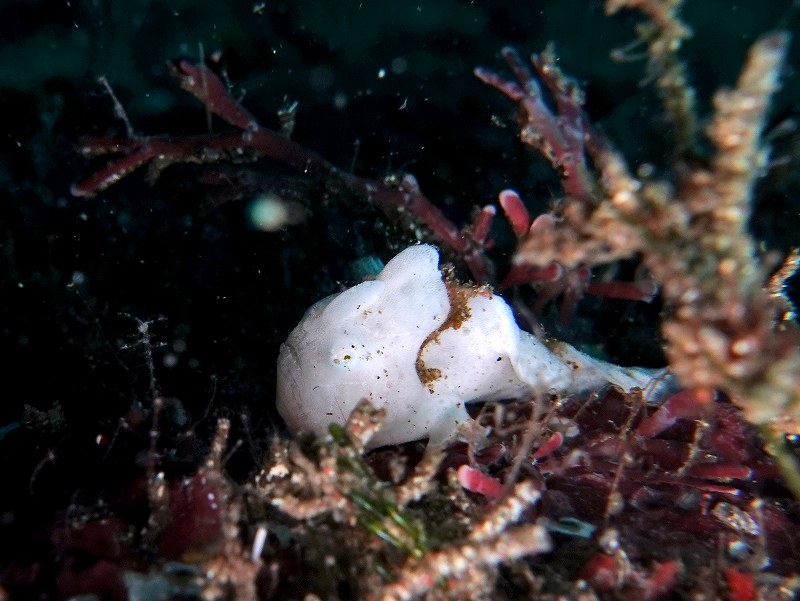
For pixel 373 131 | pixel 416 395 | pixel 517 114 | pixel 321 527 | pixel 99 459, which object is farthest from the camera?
pixel 373 131

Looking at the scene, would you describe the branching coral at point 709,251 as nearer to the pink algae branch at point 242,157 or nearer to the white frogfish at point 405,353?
the white frogfish at point 405,353

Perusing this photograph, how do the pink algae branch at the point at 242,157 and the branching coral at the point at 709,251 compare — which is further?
the pink algae branch at the point at 242,157

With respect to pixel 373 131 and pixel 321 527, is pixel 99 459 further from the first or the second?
pixel 373 131

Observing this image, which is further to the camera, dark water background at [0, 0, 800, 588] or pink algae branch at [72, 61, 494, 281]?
dark water background at [0, 0, 800, 588]

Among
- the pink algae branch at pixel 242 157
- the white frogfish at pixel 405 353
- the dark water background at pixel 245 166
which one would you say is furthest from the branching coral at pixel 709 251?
the dark water background at pixel 245 166

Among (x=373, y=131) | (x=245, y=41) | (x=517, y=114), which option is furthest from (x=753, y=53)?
(x=245, y=41)

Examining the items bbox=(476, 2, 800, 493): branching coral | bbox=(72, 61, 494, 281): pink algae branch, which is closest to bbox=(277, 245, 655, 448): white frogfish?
bbox=(72, 61, 494, 281): pink algae branch

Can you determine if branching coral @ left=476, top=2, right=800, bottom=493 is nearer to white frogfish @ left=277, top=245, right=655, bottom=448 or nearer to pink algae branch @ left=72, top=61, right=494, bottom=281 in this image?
white frogfish @ left=277, top=245, right=655, bottom=448

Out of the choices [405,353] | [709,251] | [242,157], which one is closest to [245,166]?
[242,157]

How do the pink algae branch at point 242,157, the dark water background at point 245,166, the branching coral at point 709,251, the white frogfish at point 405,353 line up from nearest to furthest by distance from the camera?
1. the branching coral at point 709,251
2. the white frogfish at point 405,353
3. the pink algae branch at point 242,157
4. the dark water background at point 245,166

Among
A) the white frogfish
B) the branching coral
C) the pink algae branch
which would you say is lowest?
the white frogfish

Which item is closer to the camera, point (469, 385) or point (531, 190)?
point (469, 385)
